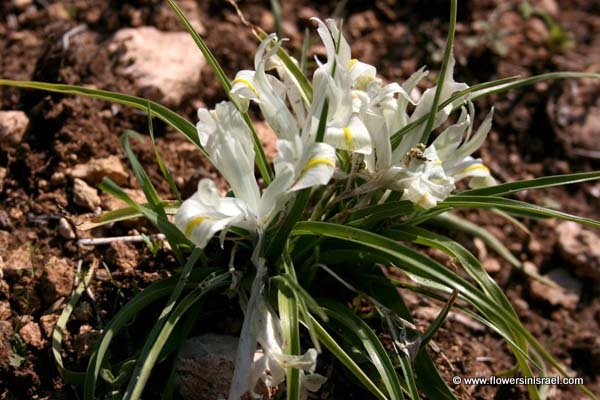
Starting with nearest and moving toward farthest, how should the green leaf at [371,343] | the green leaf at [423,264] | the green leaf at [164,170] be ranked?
the green leaf at [423,264]
the green leaf at [371,343]
the green leaf at [164,170]

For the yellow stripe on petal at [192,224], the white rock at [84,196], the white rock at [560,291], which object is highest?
the yellow stripe on petal at [192,224]

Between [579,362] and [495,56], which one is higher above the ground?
[495,56]

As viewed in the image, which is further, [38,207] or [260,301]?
[38,207]

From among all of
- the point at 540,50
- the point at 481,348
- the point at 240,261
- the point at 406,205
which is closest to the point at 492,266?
the point at 481,348

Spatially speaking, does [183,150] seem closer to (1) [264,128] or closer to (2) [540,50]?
(1) [264,128]

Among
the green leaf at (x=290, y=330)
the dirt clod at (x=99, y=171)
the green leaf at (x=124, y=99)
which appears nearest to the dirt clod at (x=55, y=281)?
the dirt clod at (x=99, y=171)

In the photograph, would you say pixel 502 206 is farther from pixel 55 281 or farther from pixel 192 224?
pixel 55 281

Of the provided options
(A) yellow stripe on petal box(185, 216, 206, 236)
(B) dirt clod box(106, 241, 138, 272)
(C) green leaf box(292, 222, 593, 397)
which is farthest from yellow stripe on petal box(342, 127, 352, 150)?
(B) dirt clod box(106, 241, 138, 272)

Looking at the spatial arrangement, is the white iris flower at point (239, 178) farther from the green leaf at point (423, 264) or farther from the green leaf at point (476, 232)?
the green leaf at point (476, 232)
